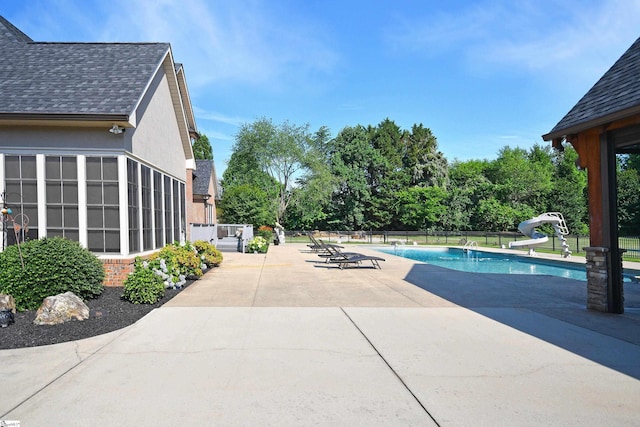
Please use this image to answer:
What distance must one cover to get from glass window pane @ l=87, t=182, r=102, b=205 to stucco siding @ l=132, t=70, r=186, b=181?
115 cm

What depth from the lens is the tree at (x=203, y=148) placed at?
46419 mm

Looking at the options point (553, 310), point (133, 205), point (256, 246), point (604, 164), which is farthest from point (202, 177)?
point (604, 164)

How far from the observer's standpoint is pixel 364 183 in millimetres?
47438

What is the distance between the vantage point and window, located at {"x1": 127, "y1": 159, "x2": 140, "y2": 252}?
10070 millimetres

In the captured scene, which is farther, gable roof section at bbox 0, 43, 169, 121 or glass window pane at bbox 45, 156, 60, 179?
glass window pane at bbox 45, 156, 60, 179

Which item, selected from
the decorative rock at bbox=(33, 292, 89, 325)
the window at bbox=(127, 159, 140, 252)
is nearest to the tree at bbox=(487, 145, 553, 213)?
the window at bbox=(127, 159, 140, 252)

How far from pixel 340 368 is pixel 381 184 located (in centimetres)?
4553

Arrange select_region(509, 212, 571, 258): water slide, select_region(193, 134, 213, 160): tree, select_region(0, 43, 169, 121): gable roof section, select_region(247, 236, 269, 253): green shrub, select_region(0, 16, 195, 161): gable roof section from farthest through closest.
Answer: select_region(193, 134, 213, 160): tree, select_region(509, 212, 571, 258): water slide, select_region(247, 236, 269, 253): green shrub, select_region(0, 43, 169, 121): gable roof section, select_region(0, 16, 195, 161): gable roof section

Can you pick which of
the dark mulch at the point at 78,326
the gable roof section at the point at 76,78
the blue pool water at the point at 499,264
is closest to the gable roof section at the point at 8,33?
the gable roof section at the point at 76,78

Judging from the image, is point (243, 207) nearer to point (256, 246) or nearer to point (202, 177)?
point (202, 177)

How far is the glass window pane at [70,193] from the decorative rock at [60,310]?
11.4 ft

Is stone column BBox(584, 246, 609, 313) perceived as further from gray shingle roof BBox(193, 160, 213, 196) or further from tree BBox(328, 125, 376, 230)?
tree BBox(328, 125, 376, 230)

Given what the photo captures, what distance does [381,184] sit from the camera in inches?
1949

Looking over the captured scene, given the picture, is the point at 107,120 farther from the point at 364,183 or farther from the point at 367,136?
the point at 367,136
